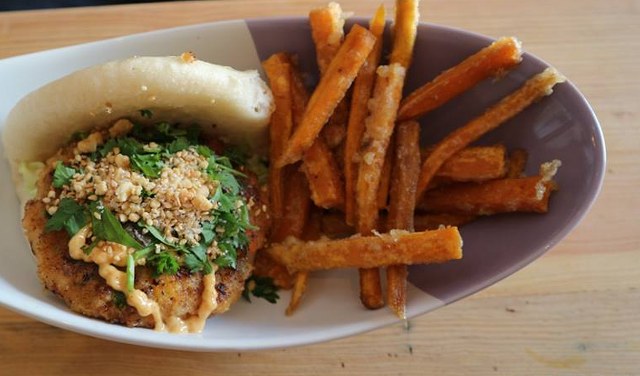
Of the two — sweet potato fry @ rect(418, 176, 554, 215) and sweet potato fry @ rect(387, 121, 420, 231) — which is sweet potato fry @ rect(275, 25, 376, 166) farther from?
sweet potato fry @ rect(418, 176, 554, 215)

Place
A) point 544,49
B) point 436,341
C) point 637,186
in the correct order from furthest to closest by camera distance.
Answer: point 544,49 → point 637,186 → point 436,341

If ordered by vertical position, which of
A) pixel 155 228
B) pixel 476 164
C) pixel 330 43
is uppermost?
pixel 330 43

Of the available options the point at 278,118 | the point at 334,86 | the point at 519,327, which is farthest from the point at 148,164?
the point at 519,327

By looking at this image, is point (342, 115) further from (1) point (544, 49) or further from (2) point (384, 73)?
(1) point (544, 49)

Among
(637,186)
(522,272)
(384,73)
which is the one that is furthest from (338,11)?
(637,186)

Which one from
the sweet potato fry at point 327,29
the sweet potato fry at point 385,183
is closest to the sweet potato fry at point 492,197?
the sweet potato fry at point 385,183

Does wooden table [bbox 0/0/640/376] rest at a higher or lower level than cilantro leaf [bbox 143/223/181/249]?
lower

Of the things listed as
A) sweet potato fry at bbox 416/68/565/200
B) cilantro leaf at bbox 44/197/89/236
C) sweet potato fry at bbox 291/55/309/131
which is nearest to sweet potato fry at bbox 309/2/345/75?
sweet potato fry at bbox 291/55/309/131

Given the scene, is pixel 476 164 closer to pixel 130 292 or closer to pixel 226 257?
pixel 226 257
